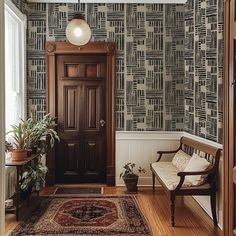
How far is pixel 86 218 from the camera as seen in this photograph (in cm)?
428

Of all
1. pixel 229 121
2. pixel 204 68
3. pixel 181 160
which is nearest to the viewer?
pixel 229 121

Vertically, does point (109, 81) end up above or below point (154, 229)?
above

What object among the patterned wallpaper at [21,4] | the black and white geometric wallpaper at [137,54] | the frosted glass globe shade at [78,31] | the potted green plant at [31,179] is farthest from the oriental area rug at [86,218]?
the patterned wallpaper at [21,4]

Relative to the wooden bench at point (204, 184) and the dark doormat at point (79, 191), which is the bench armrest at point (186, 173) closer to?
the wooden bench at point (204, 184)

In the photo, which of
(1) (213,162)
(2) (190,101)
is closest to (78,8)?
(2) (190,101)

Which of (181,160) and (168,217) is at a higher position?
(181,160)

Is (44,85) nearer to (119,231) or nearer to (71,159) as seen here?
(71,159)

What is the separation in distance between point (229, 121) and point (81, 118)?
156 inches

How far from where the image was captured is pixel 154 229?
3967mm

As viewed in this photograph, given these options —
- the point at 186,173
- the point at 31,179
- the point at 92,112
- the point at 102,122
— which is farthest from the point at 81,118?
the point at 186,173

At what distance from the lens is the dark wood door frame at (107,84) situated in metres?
6.01

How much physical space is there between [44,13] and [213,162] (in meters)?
3.60

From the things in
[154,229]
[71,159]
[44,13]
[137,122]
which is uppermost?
[44,13]

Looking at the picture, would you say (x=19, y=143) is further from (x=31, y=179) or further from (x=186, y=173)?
(x=186, y=173)
